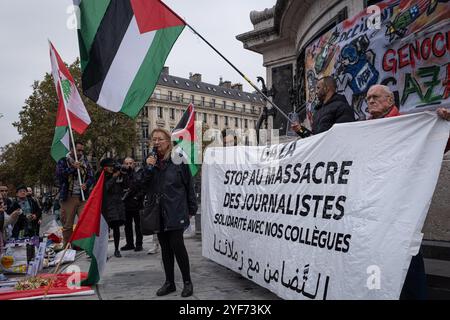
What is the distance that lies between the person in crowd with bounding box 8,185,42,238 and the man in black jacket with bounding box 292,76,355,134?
7.25m

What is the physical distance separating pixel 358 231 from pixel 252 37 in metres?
8.38

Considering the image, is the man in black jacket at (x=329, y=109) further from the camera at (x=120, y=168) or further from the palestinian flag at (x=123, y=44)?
the camera at (x=120, y=168)

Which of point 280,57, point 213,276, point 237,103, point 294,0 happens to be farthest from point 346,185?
point 237,103

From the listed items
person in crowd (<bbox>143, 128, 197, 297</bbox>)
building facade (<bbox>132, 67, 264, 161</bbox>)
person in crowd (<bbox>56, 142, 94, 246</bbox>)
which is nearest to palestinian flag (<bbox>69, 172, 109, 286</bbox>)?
person in crowd (<bbox>143, 128, 197, 297</bbox>)

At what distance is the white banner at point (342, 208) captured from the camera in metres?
2.80

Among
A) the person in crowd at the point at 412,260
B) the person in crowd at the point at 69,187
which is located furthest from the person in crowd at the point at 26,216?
the person in crowd at the point at 412,260

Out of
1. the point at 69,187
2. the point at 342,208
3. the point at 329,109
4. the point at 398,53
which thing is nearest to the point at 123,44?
the point at 329,109

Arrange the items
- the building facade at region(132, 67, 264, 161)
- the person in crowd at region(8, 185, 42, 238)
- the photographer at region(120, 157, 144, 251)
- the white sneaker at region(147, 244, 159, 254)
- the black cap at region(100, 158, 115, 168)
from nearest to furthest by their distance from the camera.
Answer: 1. the black cap at region(100, 158, 115, 168)
2. the photographer at region(120, 157, 144, 251)
3. the white sneaker at region(147, 244, 159, 254)
4. the person in crowd at region(8, 185, 42, 238)
5. the building facade at region(132, 67, 264, 161)

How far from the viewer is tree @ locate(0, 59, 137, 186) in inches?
1487

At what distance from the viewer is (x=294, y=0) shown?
328 inches

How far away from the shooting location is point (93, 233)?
4.82 metres

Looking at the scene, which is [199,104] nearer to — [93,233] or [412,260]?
[93,233]

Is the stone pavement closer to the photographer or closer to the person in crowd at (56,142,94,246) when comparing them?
the photographer
